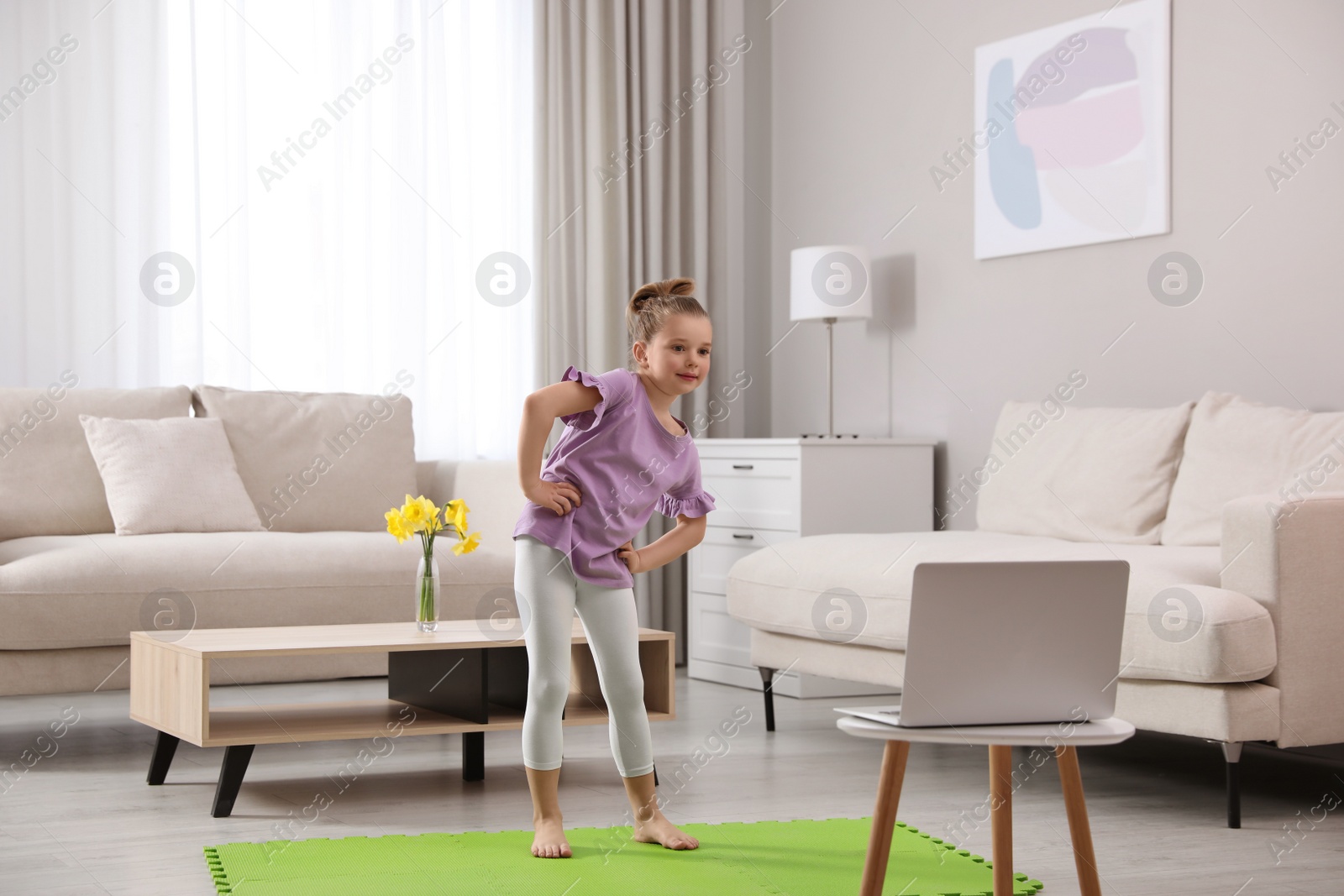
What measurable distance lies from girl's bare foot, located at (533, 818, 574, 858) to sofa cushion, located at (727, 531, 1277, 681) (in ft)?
2.41

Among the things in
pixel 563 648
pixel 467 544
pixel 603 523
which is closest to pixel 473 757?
pixel 467 544

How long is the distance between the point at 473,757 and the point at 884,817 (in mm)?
1488

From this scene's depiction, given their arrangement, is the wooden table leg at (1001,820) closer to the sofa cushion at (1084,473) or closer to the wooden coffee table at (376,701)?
the wooden coffee table at (376,701)

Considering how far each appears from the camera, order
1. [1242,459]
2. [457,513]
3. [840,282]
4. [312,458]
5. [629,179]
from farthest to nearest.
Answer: [629,179], [840,282], [312,458], [1242,459], [457,513]

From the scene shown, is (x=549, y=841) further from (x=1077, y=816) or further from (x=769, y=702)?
(x=769, y=702)

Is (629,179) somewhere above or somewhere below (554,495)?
above


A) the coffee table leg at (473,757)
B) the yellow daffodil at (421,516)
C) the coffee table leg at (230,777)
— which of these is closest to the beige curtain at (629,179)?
the yellow daffodil at (421,516)

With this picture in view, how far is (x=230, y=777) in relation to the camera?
269cm

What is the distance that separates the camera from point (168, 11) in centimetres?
470

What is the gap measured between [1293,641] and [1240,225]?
139cm

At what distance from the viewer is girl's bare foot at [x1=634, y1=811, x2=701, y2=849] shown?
7.79ft

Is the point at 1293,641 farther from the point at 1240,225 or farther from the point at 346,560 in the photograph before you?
the point at 346,560

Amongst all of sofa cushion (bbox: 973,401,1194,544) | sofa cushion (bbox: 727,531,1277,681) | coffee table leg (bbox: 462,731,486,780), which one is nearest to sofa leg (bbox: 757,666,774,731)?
sofa cushion (bbox: 727,531,1277,681)

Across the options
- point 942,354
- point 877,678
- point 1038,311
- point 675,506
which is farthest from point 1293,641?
point 942,354
